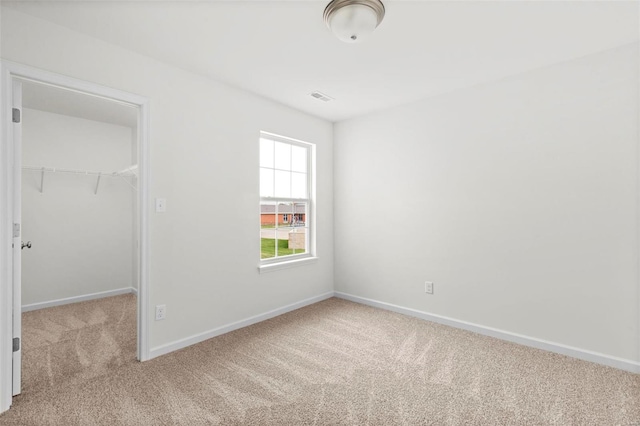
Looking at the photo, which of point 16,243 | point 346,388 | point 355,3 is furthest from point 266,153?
point 346,388

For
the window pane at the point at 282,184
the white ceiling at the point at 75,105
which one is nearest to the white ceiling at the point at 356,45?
the window pane at the point at 282,184

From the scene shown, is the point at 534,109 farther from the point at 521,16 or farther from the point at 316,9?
the point at 316,9

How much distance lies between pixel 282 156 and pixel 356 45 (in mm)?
1768

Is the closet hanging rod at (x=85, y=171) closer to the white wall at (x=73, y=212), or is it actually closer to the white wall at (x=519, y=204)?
the white wall at (x=73, y=212)

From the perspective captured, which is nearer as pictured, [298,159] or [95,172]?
[298,159]

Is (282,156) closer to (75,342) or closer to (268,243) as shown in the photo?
(268,243)

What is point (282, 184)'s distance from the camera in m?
3.84

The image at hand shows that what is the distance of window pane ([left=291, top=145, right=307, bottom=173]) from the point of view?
13.0 feet

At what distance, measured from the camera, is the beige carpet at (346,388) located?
1.82 meters

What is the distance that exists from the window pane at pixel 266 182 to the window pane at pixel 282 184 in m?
0.09

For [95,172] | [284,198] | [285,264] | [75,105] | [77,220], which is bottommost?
[285,264]

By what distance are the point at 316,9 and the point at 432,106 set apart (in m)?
1.90

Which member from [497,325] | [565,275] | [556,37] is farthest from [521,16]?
[497,325]

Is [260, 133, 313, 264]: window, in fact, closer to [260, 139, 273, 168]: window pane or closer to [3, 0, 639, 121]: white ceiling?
[260, 139, 273, 168]: window pane
